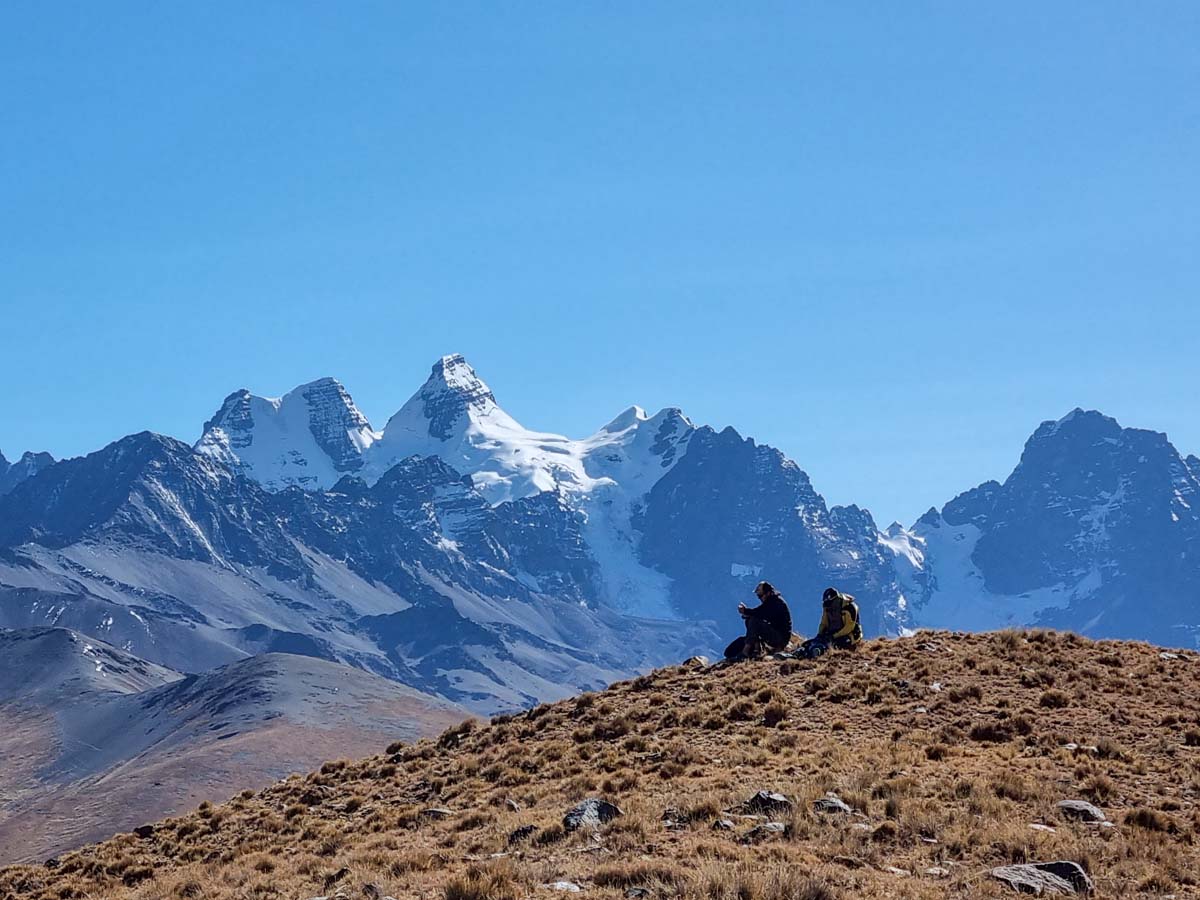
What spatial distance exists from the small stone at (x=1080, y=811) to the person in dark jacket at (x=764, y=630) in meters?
18.9

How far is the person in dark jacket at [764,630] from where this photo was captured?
133ft

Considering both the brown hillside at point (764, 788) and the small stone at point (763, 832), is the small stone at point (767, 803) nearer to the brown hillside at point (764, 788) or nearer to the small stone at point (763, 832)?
the brown hillside at point (764, 788)

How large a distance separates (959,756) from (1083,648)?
45.8ft

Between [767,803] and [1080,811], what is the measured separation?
5203 mm

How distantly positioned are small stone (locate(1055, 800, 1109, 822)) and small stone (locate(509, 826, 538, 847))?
8954mm

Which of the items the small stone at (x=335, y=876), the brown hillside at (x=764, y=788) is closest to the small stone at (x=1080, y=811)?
the brown hillside at (x=764, y=788)

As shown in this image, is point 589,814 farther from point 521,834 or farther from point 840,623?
point 840,623

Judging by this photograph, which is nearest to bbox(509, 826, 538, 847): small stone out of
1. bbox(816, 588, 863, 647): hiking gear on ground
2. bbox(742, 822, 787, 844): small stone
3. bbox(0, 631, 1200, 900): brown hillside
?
bbox(0, 631, 1200, 900): brown hillside

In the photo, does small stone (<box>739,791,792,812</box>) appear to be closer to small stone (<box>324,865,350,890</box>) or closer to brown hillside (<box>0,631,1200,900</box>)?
brown hillside (<box>0,631,1200,900</box>)

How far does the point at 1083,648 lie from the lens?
37906 millimetres

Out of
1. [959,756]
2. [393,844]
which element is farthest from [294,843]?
[959,756]

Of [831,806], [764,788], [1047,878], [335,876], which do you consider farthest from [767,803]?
[335,876]

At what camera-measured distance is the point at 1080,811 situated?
2141 centimetres

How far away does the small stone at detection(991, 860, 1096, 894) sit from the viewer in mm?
17500
